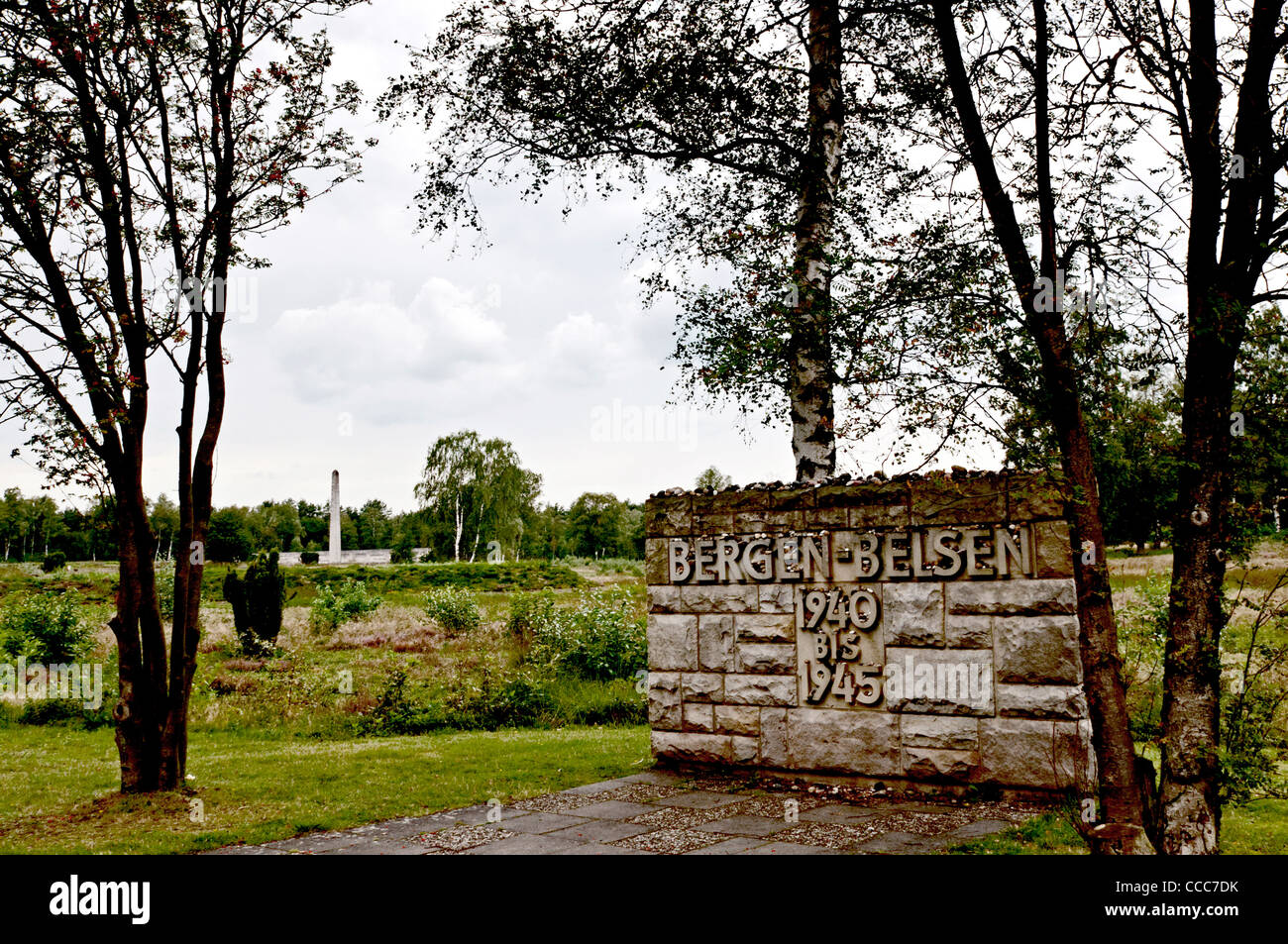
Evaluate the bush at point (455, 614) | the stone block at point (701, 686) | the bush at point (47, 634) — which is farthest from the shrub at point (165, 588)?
the stone block at point (701, 686)

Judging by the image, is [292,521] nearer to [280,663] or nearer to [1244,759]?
[280,663]

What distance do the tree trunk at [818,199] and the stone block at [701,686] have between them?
2174 millimetres

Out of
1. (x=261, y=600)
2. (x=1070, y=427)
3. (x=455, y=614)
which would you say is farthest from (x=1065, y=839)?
(x=261, y=600)

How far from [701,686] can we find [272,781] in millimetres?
3449

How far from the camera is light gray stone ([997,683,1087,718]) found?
21.7 feet

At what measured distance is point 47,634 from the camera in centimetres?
1536

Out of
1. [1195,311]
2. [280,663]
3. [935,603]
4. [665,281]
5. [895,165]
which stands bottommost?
[280,663]

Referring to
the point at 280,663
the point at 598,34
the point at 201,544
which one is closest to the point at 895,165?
the point at 598,34

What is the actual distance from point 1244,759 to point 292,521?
79.4m

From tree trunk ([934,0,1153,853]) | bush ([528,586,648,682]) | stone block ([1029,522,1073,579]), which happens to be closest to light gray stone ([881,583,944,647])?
stone block ([1029,522,1073,579])

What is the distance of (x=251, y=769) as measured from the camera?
29.2 ft

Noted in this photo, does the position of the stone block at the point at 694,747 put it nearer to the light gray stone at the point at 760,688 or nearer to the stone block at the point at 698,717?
the stone block at the point at 698,717

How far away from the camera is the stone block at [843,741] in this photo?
723 cm
